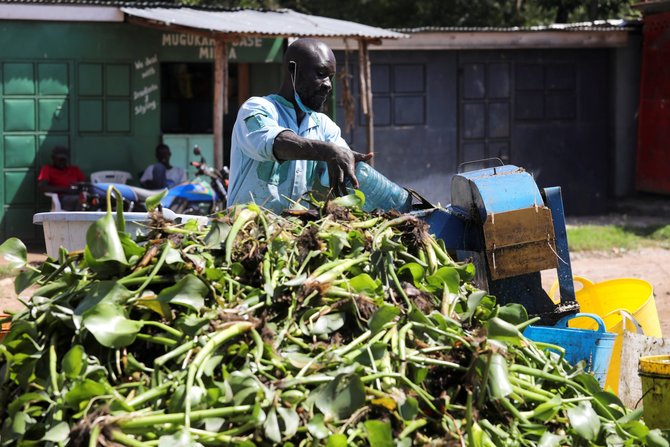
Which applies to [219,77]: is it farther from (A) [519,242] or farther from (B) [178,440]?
(B) [178,440]

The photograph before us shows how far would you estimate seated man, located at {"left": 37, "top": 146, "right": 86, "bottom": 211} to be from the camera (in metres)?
11.1

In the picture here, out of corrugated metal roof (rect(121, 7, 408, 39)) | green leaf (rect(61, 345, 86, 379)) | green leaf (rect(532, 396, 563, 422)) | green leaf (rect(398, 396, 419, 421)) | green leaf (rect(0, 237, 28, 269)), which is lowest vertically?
green leaf (rect(532, 396, 563, 422))

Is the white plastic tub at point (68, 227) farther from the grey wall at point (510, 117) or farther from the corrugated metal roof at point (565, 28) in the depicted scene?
the corrugated metal roof at point (565, 28)

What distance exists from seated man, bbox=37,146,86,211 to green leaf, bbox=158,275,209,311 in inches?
334

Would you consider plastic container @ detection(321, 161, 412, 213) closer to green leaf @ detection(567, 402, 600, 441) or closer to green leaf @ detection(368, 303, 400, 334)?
green leaf @ detection(368, 303, 400, 334)

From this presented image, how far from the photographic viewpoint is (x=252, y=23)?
11.1m

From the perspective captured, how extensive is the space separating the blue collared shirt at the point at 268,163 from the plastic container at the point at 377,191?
4.3 inches

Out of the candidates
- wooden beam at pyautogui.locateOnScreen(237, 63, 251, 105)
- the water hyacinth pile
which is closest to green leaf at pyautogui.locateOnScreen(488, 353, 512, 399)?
the water hyacinth pile

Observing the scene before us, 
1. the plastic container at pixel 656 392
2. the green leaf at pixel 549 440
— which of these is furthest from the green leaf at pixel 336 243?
the plastic container at pixel 656 392

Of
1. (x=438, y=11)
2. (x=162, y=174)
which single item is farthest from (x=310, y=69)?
(x=438, y=11)

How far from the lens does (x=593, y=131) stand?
15.1m

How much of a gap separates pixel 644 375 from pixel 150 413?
2.12 meters

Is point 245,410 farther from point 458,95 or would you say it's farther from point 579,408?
point 458,95

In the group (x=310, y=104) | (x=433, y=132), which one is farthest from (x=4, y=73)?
(x=310, y=104)
